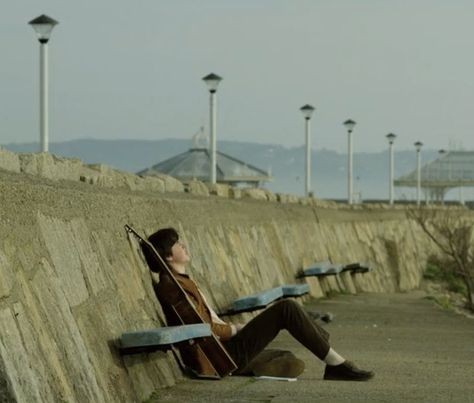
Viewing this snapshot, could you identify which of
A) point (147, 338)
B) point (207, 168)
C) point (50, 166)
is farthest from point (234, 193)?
point (207, 168)

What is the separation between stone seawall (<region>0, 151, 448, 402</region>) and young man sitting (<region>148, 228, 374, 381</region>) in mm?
222

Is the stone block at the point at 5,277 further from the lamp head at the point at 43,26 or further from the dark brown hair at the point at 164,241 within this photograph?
the lamp head at the point at 43,26

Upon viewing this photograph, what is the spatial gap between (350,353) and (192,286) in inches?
132

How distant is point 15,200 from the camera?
28.7ft

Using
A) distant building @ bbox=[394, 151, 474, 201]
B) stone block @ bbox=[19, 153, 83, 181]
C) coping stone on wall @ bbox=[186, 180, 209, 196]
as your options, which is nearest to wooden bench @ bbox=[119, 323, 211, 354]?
stone block @ bbox=[19, 153, 83, 181]

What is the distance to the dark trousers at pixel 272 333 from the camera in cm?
1145

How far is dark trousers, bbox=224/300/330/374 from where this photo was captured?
1145 cm

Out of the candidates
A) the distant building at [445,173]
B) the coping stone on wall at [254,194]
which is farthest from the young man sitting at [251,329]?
the distant building at [445,173]

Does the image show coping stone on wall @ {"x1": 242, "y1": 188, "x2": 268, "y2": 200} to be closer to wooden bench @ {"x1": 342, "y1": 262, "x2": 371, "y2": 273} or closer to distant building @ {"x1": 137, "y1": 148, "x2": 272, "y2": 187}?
wooden bench @ {"x1": 342, "y1": 262, "x2": 371, "y2": 273}

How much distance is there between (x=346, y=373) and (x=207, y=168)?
5412cm

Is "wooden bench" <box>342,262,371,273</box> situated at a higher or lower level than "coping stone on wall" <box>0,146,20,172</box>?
lower

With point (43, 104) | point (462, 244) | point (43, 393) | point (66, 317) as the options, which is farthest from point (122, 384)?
point (462, 244)

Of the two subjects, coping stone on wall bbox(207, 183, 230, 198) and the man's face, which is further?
coping stone on wall bbox(207, 183, 230, 198)

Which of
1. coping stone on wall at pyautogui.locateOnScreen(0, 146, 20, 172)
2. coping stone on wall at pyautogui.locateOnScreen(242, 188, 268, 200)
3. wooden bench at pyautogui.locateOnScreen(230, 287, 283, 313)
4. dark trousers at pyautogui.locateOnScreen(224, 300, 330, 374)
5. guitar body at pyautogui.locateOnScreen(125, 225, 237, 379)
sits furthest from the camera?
coping stone on wall at pyautogui.locateOnScreen(242, 188, 268, 200)
